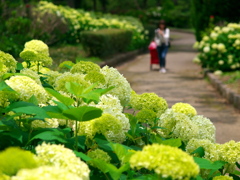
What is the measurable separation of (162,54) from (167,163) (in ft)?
47.3

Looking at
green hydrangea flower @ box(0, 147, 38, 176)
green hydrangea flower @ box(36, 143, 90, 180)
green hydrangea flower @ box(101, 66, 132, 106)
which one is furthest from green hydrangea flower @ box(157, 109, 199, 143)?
green hydrangea flower @ box(0, 147, 38, 176)

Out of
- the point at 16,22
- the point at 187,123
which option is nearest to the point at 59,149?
the point at 187,123

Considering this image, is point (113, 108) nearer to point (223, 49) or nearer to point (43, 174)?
point (43, 174)

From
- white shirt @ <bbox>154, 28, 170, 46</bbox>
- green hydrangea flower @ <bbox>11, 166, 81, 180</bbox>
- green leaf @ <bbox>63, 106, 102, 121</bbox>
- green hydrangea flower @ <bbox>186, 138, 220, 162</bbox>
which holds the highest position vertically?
green hydrangea flower @ <bbox>11, 166, 81, 180</bbox>

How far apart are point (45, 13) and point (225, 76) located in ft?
26.5

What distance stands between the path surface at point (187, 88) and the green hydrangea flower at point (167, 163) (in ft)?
18.0

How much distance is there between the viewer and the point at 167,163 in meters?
1.45

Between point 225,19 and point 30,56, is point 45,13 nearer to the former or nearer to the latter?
point 225,19

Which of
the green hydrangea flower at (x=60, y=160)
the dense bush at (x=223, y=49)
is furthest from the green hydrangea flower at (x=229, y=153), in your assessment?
the dense bush at (x=223, y=49)

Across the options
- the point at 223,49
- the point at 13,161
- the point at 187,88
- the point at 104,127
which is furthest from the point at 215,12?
the point at 13,161

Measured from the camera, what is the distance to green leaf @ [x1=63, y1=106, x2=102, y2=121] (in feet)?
6.29

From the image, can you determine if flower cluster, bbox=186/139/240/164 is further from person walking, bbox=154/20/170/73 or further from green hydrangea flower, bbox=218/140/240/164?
person walking, bbox=154/20/170/73

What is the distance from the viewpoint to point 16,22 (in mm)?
14602

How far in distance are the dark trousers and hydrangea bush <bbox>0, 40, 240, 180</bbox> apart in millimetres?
12459
